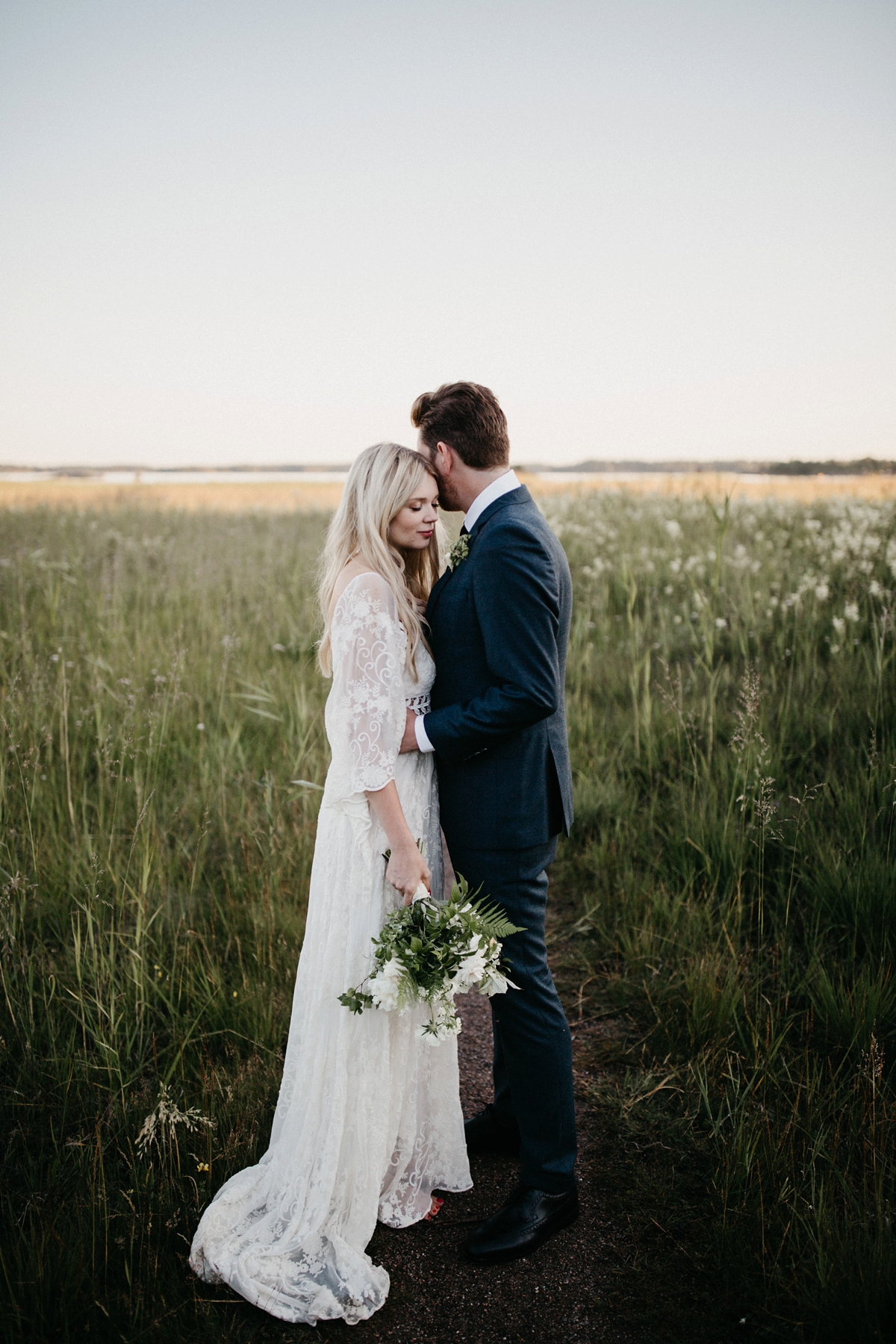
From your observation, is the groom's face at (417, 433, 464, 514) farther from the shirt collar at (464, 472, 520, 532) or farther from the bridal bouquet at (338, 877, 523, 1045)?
the bridal bouquet at (338, 877, 523, 1045)

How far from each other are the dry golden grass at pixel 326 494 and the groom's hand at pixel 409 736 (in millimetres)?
2342

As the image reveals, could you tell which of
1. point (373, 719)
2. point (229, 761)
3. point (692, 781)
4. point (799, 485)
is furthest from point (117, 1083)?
point (799, 485)

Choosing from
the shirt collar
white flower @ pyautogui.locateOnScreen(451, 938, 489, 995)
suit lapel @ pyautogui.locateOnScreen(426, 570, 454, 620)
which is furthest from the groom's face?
white flower @ pyautogui.locateOnScreen(451, 938, 489, 995)

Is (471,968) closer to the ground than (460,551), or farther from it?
closer to the ground

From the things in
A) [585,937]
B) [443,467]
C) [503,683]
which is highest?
[443,467]

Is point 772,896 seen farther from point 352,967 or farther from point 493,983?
point 352,967

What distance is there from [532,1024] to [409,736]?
→ 0.95 m

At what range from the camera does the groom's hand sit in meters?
2.38

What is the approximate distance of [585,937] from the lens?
13.2 ft

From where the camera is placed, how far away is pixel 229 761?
482 cm

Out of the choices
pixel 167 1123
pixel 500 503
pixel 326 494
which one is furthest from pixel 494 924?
pixel 326 494

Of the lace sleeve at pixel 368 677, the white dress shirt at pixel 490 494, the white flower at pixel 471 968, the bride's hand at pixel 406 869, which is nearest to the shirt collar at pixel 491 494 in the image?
the white dress shirt at pixel 490 494

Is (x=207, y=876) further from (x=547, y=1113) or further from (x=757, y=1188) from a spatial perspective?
(x=757, y=1188)

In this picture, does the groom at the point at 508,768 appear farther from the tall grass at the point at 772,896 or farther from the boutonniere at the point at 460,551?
the tall grass at the point at 772,896
